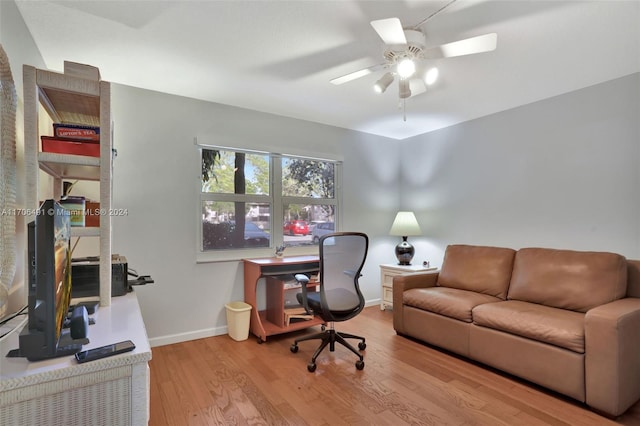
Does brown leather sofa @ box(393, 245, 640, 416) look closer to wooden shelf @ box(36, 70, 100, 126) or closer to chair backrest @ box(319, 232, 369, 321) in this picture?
chair backrest @ box(319, 232, 369, 321)

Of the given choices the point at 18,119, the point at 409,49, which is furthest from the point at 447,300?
the point at 18,119

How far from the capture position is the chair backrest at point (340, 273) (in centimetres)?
267

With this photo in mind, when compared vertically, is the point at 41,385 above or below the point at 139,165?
below

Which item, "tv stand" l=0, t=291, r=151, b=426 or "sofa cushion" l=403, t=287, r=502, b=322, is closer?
"tv stand" l=0, t=291, r=151, b=426

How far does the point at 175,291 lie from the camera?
3154 mm

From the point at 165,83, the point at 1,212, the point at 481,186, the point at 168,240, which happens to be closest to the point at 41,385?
the point at 1,212

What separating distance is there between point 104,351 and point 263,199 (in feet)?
9.17

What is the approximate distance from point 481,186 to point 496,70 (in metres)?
1.54

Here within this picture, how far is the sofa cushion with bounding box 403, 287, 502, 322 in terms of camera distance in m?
2.77

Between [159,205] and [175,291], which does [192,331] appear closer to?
[175,291]

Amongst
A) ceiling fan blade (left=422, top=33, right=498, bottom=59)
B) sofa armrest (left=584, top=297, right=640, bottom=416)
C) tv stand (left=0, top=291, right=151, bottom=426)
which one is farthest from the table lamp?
tv stand (left=0, top=291, right=151, bottom=426)

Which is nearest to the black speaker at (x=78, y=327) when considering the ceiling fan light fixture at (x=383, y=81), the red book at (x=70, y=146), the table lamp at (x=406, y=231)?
the red book at (x=70, y=146)

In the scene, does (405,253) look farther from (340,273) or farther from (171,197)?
(171,197)

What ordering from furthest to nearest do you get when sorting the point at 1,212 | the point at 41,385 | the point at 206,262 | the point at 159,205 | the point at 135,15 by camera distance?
the point at 206,262 < the point at 159,205 < the point at 135,15 < the point at 1,212 < the point at 41,385
